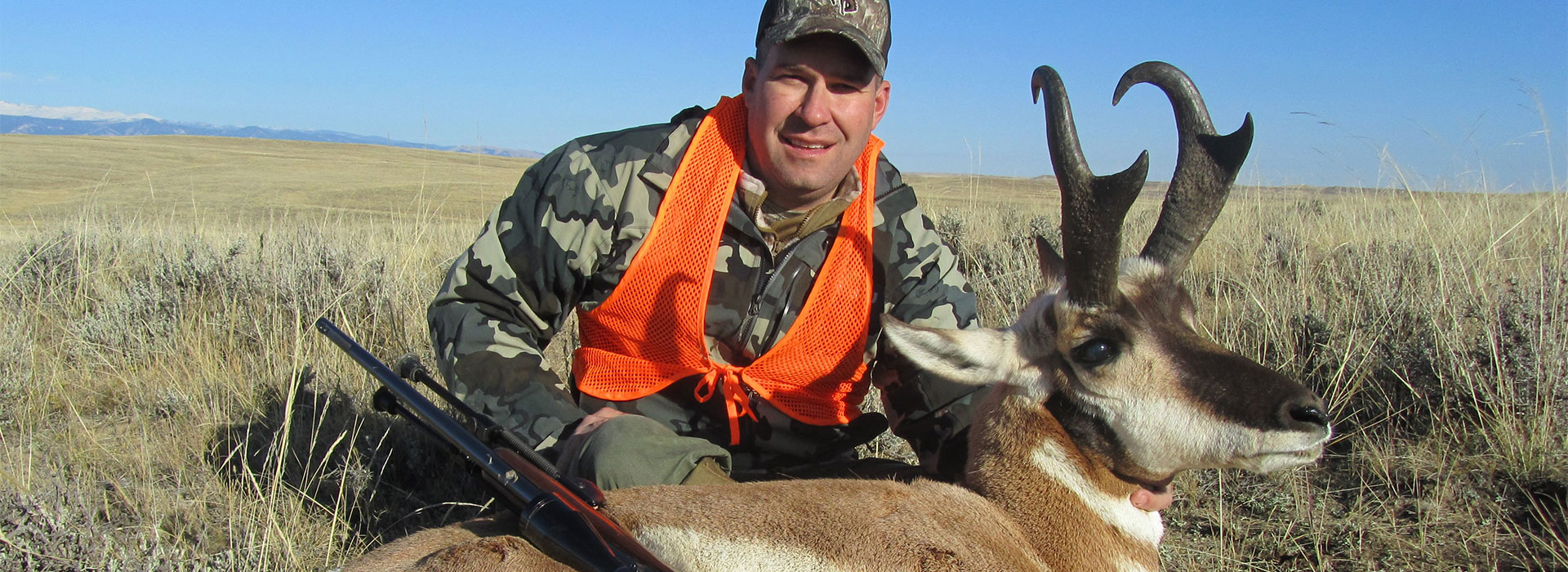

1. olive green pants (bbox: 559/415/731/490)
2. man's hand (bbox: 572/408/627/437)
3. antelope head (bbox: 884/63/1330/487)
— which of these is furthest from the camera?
man's hand (bbox: 572/408/627/437)

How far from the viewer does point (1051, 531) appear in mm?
2908

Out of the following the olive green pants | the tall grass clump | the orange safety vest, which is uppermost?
the orange safety vest

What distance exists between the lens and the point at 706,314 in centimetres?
396

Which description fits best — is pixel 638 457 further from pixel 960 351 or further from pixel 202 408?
pixel 202 408

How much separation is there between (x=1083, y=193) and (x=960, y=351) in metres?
0.62

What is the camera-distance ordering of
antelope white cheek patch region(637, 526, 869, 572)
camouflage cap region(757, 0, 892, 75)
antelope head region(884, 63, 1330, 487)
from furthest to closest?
camouflage cap region(757, 0, 892, 75), antelope head region(884, 63, 1330, 487), antelope white cheek patch region(637, 526, 869, 572)

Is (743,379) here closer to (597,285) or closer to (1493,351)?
(597,285)

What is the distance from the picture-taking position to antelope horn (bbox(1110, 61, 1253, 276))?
9.65 feet

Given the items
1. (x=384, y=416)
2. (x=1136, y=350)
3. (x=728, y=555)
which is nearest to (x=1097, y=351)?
(x=1136, y=350)

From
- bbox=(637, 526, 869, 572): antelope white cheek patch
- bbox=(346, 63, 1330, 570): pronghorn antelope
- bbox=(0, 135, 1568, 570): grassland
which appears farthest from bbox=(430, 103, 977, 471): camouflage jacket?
bbox=(637, 526, 869, 572): antelope white cheek patch

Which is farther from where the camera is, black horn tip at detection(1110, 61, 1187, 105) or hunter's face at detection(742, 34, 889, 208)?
hunter's face at detection(742, 34, 889, 208)

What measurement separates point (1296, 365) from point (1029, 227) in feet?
12.3

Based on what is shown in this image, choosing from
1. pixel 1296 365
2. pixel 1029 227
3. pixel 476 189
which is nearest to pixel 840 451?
pixel 1296 365

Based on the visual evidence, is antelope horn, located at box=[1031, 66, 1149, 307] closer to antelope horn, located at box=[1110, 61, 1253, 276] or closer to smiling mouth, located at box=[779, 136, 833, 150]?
antelope horn, located at box=[1110, 61, 1253, 276]
